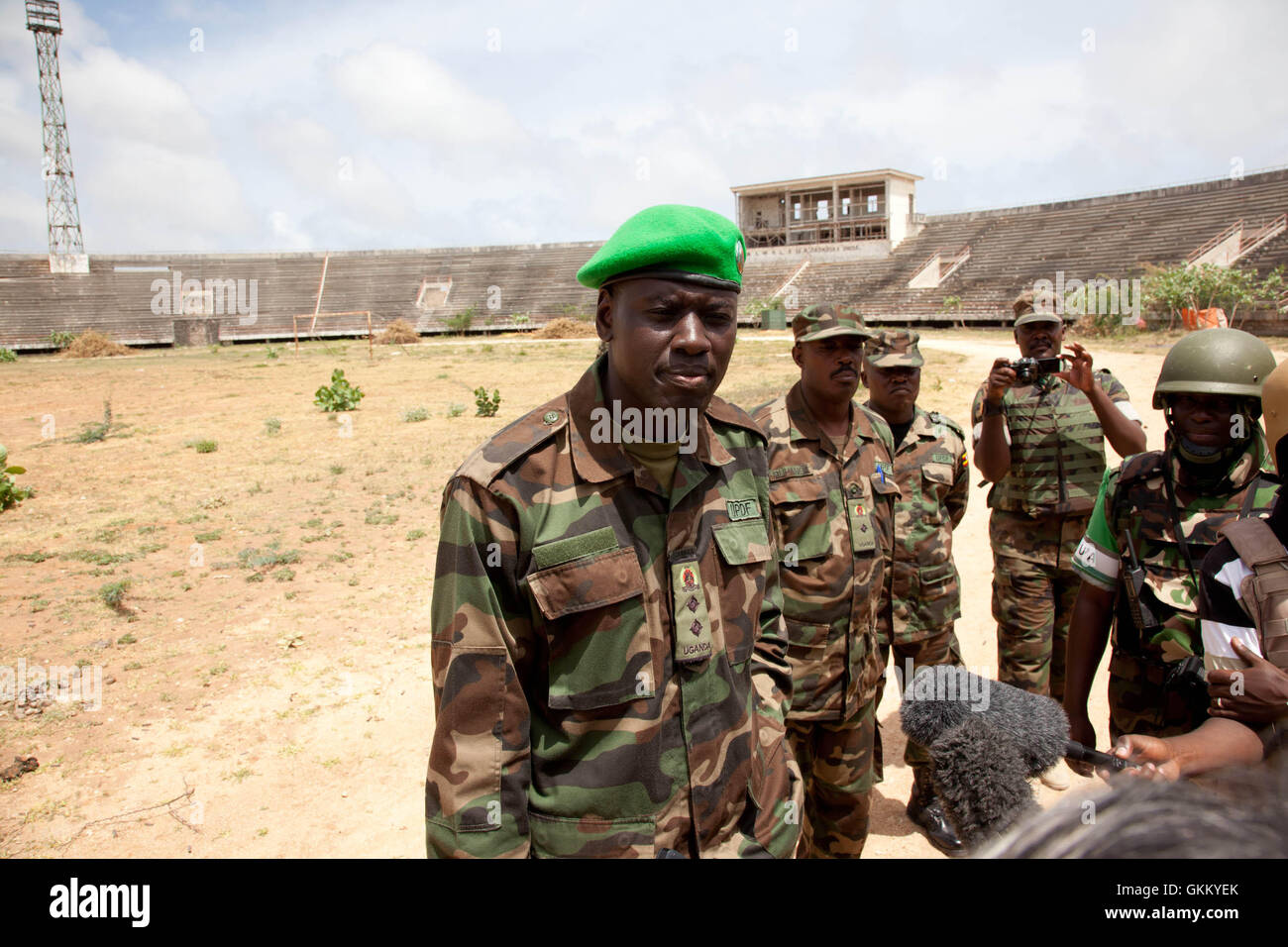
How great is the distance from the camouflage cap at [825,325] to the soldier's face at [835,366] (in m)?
0.03

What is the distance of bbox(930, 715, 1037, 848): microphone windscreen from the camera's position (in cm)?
117

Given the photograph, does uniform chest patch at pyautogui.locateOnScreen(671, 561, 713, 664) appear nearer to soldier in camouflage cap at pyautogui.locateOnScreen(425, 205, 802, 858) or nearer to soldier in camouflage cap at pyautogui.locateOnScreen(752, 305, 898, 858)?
soldier in camouflage cap at pyautogui.locateOnScreen(425, 205, 802, 858)

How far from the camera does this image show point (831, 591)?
116 inches

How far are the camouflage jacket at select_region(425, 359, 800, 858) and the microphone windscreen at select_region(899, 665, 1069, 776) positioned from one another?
14.5 inches

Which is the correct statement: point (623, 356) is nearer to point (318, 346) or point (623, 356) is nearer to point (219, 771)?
point (219, 771)

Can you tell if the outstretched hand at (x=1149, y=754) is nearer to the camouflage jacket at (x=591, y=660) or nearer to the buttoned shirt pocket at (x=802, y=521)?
the camouflage jacket at (x=591, y=660)

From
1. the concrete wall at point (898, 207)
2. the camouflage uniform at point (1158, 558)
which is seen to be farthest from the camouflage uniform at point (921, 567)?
the concrete wall at point (898, 207)

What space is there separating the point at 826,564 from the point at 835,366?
2.53 feet

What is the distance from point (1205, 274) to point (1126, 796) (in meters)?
28.7

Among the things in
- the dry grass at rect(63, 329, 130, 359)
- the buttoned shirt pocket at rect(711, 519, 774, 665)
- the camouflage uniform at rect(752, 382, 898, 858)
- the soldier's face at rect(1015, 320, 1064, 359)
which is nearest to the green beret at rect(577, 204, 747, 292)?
the buttoned shirt pocket at rect(711, 519, 774, 665)

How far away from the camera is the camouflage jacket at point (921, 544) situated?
3.56m

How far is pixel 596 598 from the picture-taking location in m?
1.48

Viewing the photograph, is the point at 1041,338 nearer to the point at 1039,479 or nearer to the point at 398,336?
the point at 1039,479

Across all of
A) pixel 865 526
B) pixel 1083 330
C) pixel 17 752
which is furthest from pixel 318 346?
pixel 865 526
